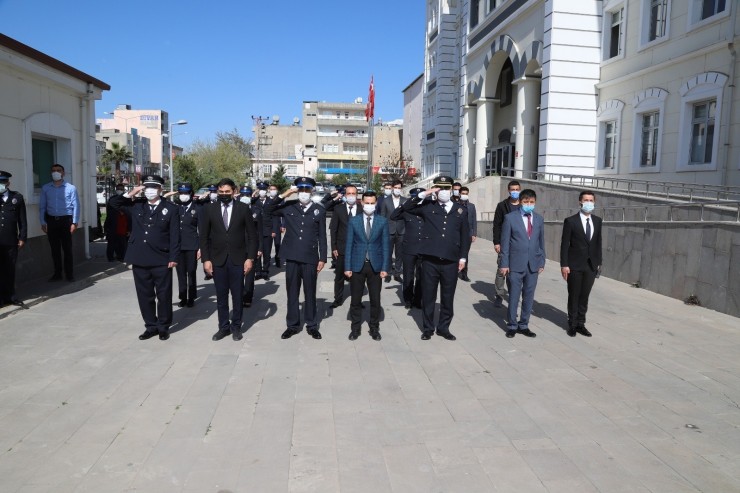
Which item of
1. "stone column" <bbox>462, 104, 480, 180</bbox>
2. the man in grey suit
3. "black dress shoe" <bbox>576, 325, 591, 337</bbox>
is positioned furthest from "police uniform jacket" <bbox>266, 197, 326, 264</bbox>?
"stone column" <bbox>462, 104, 480, 180</bbox>

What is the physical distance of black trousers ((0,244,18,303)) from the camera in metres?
7.94

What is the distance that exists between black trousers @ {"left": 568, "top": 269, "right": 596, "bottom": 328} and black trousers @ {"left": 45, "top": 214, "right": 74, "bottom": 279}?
8723 millimetres

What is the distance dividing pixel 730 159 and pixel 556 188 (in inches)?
188

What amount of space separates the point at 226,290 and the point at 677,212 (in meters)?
9.09

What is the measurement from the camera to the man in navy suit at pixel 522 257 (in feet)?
24.0

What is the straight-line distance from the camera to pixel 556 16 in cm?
1919

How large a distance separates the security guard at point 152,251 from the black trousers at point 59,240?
3.60 metres

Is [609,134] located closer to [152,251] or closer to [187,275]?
[187,275]

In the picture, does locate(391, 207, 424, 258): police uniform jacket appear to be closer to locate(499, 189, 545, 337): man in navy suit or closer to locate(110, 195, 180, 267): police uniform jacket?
locate(499, 189, 545, 337): man in navy suit

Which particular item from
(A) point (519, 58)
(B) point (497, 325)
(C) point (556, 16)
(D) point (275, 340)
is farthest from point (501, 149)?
(D) point (275, 340)

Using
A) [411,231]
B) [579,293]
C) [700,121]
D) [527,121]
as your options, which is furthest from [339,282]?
[527,121]

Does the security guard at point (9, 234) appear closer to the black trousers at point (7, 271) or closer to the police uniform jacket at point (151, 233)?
the black trousers at point (7, 271)

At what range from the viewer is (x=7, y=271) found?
26.3 feet

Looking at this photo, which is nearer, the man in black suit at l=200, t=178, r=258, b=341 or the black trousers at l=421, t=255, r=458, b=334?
the man in black suit at l=200, t=178, r=258, b=341
